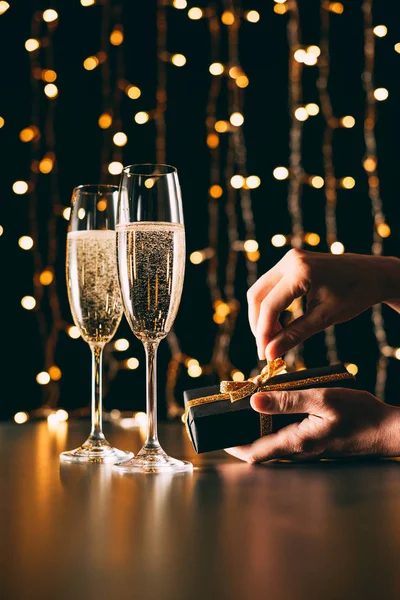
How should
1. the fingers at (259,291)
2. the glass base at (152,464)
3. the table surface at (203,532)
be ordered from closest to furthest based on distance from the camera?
the table surface at (203,532) < the glass base at (152,464) < the fingers at (259,291)

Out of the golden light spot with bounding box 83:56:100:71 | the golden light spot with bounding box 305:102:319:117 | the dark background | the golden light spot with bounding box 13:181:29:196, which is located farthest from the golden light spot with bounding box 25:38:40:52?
the golden light spot with bounding box 305:102:319:117

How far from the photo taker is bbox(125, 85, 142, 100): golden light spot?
240cm

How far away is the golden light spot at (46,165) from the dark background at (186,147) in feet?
0.08

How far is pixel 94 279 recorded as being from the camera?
1.00m

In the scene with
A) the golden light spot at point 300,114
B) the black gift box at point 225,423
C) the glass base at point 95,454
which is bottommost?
the glass base at point 95,454

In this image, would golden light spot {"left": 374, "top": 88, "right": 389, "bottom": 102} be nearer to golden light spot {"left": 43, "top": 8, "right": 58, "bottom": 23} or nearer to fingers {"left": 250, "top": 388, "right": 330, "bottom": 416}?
golden light spot {"left": 43, "top": 8, "right": 58, "bottom": 23}

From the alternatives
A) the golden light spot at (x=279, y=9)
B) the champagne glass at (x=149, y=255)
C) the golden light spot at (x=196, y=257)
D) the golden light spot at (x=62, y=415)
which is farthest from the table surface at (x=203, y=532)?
the golden light spot at (x=279, y=9)

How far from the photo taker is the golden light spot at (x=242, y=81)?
2.42 meters

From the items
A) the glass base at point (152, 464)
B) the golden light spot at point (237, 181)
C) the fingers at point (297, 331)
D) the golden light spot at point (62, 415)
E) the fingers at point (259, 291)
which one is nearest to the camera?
the glass base at point (152, 464)

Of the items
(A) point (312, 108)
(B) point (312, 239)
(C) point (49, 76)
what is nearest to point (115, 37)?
(C) point (49, 76)

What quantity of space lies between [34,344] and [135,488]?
170cm

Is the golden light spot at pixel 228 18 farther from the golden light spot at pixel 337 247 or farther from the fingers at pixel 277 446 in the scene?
the fingers at pixel 277 446

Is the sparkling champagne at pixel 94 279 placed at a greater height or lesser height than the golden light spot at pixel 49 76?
lesser

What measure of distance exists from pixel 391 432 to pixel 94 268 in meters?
0.44
